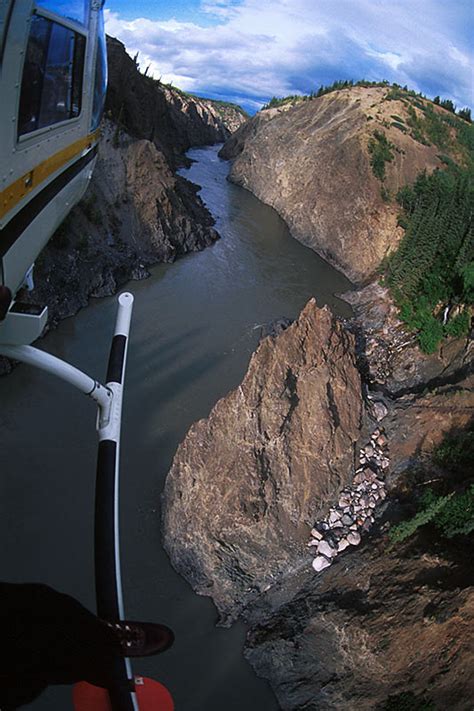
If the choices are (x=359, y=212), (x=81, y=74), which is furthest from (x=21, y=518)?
(x=359, y=212)

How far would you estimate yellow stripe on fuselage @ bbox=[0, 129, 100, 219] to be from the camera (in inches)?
140

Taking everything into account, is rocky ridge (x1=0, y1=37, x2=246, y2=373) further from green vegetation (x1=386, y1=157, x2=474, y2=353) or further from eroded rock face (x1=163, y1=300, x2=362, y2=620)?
green vegetation (x1=386, y1=157, x2=474, y2=353)

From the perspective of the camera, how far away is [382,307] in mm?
19547

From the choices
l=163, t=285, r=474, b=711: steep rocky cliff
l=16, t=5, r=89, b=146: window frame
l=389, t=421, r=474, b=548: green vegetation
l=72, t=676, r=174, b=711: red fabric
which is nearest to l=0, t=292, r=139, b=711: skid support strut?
l=72, t=676, r=174, b=711: red fabric

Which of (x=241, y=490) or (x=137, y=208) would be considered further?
(x=137, y=208)

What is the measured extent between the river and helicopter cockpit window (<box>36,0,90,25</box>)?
8.31 metres

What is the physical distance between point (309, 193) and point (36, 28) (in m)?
29.7

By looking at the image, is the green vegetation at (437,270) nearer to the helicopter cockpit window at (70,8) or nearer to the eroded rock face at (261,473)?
the eroded rock face at (261,473)

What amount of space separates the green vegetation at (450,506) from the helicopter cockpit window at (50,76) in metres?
6.94

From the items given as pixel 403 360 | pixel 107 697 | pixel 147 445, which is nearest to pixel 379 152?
pixel 403 360

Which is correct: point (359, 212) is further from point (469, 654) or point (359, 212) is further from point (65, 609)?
point (65, 609)

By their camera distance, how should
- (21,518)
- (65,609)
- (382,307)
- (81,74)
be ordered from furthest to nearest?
(382,307), (21,518), (81,74), (65,609)

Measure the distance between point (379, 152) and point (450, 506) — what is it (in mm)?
26709

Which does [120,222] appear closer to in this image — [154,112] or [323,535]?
[323,535]
